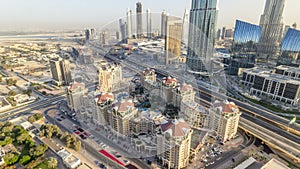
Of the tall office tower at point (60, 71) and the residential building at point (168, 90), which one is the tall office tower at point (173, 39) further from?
the tall office tower at point (60, 71)

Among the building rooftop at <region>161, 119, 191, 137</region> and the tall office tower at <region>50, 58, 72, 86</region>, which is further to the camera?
the tall office tower at <region>50, 58, 72, 86</region>

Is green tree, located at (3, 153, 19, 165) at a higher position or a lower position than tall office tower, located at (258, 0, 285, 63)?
lower

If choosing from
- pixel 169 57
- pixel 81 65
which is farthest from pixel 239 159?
pixel 81 65

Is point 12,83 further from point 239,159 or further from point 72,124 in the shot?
point 239,159

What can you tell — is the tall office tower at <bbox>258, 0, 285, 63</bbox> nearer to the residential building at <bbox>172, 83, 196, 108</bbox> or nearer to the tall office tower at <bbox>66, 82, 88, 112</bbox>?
Answer: the residential building at <bbox>172, 83, 196, 108</bbox>

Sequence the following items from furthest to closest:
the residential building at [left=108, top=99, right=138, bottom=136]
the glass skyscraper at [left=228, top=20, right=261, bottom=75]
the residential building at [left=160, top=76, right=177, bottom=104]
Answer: the glass skyscraper at [left=228, top=20, right=261, bottom=75] → the residential building at [left=160, top=76, right=177, bottom=104] → the residential building at [left=108, top=99, right=138, bottom=136]

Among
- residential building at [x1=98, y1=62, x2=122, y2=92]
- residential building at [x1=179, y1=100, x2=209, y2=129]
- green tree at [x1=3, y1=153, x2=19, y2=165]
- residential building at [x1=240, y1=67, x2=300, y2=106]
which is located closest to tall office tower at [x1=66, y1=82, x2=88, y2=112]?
residential building at [x1=98, y1=62, x2=122, y2=92]
